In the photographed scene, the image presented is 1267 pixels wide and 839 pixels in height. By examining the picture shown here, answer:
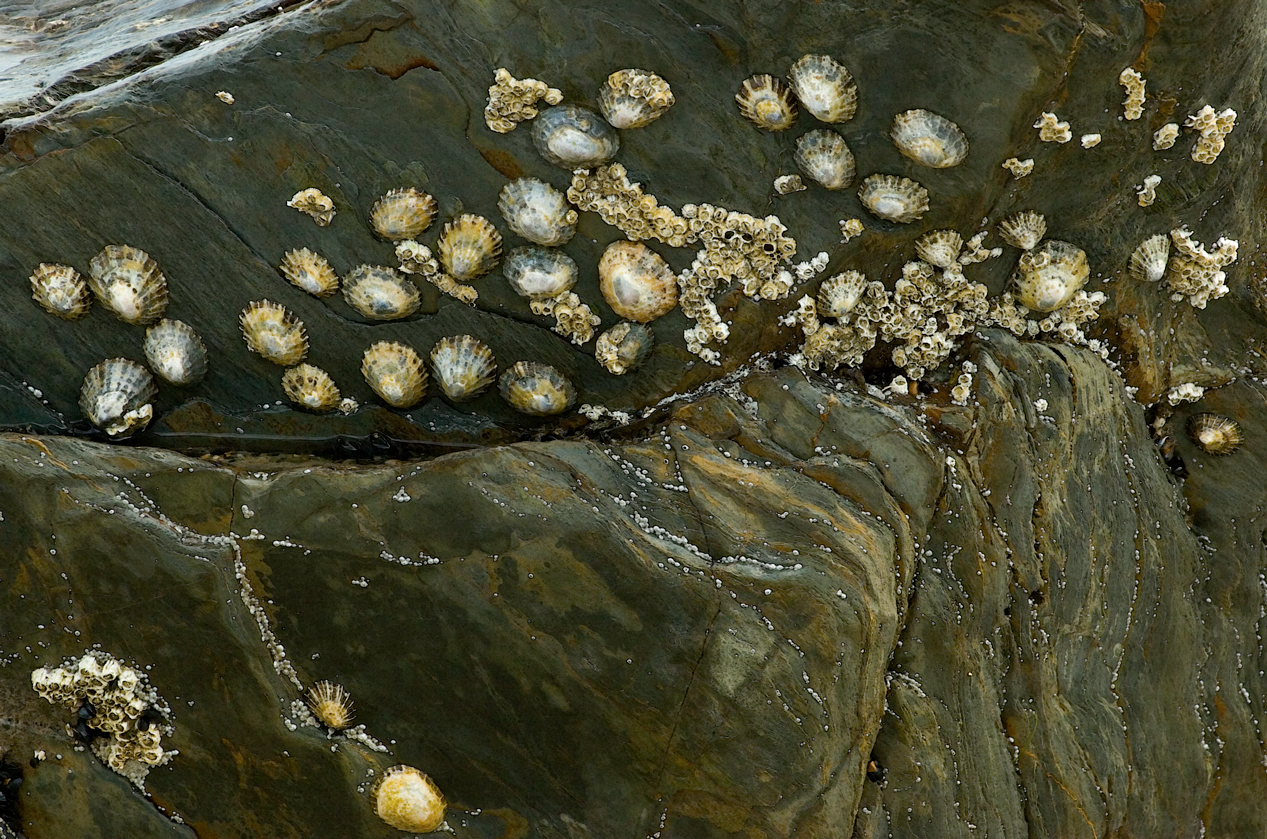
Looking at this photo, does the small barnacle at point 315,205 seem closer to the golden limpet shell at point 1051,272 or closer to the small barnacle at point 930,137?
the small barnacle at point 930,137

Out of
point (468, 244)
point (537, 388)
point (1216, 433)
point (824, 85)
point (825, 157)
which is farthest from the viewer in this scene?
point (1216, 433)

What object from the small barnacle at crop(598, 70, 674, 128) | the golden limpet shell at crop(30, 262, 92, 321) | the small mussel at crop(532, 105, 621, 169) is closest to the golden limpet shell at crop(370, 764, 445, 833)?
the golden limpet shell at crop(30, 262, 92, 321)

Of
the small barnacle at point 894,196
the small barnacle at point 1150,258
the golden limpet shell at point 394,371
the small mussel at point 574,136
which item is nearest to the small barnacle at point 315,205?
the golden limpet shell at point 394,371

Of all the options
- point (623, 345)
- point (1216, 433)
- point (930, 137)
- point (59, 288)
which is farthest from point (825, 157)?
point (59, 288)

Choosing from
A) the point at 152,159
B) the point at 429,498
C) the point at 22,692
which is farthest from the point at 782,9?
the point at 22,692

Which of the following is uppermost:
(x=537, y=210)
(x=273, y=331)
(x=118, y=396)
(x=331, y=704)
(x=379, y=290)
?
(x=537, y=210)

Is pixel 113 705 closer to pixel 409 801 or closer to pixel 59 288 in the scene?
pixel 409 801
